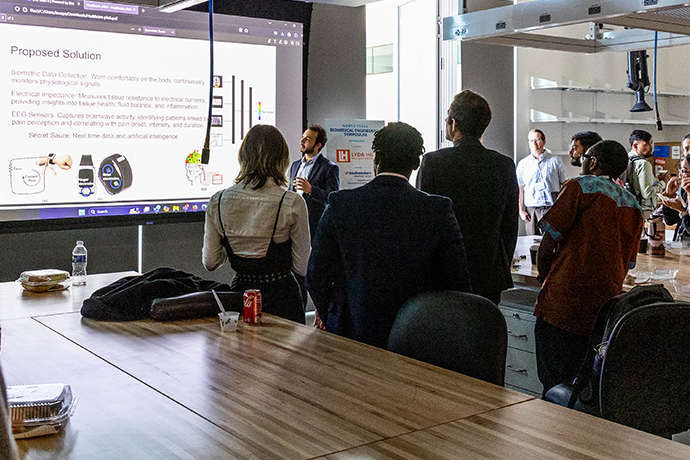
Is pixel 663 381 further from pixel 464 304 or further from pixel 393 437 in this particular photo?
pixel 393 437

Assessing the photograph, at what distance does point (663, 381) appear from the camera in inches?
83.0

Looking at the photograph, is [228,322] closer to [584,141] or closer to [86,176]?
[86,176]

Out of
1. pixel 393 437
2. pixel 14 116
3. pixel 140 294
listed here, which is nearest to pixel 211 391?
pixel 393 437

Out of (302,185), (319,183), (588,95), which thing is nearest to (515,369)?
(302,185)

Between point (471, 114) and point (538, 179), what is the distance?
5.29 m

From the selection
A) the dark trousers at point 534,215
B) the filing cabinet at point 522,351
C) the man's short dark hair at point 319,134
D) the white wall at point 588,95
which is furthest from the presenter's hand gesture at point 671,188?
the white wall at point 588,95

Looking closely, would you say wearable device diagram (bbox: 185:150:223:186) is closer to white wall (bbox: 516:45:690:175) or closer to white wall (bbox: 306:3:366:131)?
white wall (bbox: 306:3:366:131)

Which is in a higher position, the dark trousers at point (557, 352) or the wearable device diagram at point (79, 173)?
the wearable device diagram at point (79, 173)

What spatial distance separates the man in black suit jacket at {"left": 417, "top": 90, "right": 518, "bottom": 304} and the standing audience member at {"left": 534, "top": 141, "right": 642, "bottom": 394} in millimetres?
200

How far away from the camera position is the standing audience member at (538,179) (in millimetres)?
7844

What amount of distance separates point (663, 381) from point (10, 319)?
84.0 inches

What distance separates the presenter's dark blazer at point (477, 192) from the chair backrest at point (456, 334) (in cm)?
88

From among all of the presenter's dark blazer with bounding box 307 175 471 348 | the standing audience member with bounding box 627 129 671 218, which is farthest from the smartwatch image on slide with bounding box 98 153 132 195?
the standing audience member with bounding box 627 129 671 218

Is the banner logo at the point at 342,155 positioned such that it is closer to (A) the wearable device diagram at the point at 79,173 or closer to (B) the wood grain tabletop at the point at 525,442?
(A) the wearable device diagram at the point at 79,173
